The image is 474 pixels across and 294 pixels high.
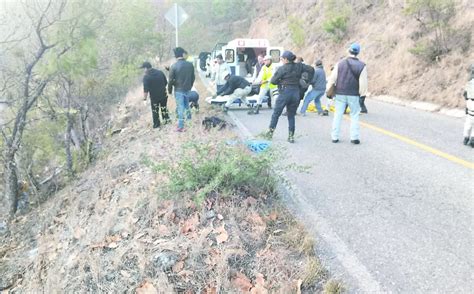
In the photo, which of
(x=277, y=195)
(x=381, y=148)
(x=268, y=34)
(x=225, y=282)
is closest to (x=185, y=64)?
(x=381, y=148)

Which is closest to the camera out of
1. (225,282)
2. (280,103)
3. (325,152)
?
(225,282)

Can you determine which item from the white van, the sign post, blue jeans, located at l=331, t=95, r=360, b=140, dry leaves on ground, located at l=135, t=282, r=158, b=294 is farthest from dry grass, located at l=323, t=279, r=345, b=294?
the white van

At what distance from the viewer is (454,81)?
12.7 meters

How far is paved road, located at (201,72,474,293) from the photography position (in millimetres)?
3523

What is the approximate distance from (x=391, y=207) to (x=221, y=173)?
2.02 metres

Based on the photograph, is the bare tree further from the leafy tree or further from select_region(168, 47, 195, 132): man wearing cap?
the leafy tree

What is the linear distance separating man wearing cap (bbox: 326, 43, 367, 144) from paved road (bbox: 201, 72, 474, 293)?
585 mm

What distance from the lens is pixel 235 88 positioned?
12164mm

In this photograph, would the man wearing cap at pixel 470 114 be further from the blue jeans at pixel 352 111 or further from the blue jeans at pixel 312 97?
the blue jeans at pixel 312 97

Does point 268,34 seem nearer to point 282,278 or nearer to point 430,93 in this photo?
point 430,93

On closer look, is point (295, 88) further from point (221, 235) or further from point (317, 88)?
point (221, 235)

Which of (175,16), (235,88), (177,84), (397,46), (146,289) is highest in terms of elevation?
(175,16)

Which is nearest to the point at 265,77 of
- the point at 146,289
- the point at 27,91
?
the point at 27,91

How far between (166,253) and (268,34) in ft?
129
